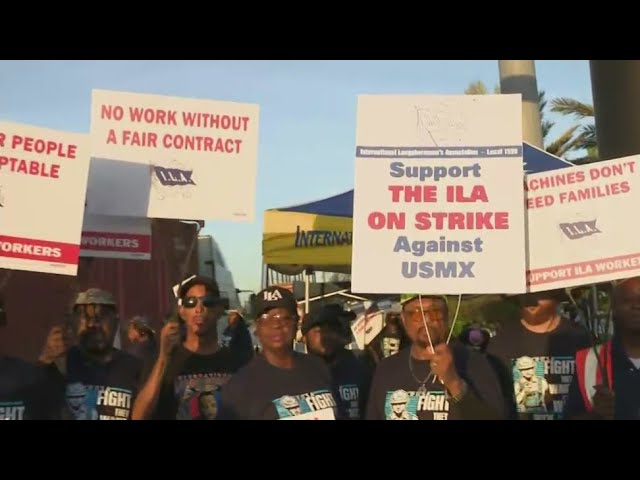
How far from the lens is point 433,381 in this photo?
4039 millimetres

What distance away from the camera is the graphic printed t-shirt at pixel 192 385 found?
4.05m

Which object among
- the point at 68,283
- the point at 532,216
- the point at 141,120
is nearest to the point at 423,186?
the point at 532,216

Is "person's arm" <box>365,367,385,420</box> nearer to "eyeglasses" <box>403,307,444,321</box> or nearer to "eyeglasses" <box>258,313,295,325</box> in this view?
"eyeglasses" <box>403,307,444,321</box>

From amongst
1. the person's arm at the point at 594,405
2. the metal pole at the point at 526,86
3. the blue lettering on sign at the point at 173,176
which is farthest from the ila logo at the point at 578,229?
the metal pole at the point at 526,86

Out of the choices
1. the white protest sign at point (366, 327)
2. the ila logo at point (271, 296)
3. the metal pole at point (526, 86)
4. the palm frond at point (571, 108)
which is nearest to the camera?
the ila logo at point (271, 296)

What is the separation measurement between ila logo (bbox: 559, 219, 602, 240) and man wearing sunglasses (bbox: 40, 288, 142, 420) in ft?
6.93

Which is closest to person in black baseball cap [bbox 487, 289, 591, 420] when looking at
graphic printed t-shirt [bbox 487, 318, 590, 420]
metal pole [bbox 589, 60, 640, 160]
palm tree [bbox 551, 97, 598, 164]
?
graphic printed t-shirt [bbox 487, 318, 590, 420]

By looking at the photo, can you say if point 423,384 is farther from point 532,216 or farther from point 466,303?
point 466,303

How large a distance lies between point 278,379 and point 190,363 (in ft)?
1.44

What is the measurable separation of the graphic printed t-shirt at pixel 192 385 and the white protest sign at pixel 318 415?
380mm

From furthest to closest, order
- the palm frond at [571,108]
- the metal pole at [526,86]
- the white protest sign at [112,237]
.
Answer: the palm frond at [571,108] < the metal pole at [526,86] < the white protest sign at [112,237]

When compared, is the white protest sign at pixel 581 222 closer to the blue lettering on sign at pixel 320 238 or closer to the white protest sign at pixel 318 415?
the white protest sign at pixel 318 415

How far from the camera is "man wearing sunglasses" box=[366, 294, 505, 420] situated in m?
3.98

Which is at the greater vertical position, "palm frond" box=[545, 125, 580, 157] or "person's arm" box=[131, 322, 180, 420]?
"palm frond" box=[545, 125, 580, 157]
